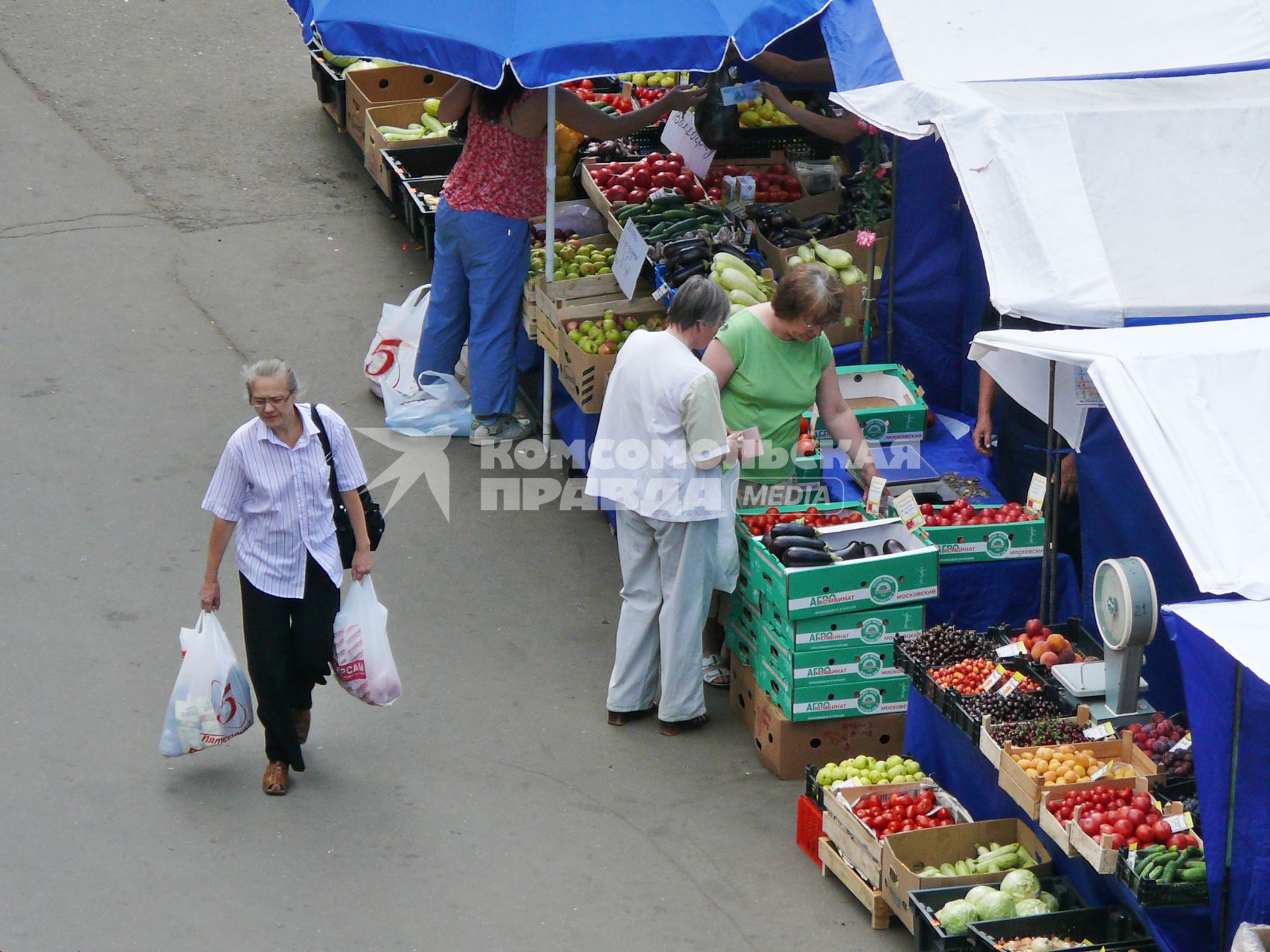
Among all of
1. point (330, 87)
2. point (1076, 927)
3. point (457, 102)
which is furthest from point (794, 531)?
point (330, 87)

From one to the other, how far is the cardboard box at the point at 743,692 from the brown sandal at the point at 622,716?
14.7 inches

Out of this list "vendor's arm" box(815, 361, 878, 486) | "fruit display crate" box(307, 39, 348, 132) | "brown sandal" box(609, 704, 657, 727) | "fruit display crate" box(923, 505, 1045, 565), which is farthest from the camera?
"fruit display crate" box(307, 39, 348, 132)

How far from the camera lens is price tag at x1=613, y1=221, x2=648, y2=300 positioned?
7.54 metres

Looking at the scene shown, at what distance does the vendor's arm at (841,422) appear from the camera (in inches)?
257

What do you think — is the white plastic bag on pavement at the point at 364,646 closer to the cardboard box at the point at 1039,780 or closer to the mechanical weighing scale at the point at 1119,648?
the cardboard box at the point at 1039,780

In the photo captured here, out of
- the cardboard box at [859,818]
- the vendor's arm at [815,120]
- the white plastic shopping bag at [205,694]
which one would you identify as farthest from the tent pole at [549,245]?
the cardboard box at [859,818]

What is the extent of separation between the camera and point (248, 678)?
6.20 meters

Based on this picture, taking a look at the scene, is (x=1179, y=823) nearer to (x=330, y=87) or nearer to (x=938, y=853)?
(x=938, y=853)

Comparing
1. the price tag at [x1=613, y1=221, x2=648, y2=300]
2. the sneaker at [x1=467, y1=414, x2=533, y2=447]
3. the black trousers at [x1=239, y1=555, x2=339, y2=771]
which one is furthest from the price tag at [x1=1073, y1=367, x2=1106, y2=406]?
the sneaker at [x1=467, y1=414, x2=533, y2=447]

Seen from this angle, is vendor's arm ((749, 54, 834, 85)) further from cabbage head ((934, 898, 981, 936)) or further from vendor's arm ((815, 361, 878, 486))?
cabbage head ((934, 898, 981, 936))

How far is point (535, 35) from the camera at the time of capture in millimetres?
6762

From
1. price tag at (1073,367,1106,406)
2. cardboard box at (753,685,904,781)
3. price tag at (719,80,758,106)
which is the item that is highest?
price tag at (719,80,758,106)

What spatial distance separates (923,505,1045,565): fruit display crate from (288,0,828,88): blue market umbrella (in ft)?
7.80

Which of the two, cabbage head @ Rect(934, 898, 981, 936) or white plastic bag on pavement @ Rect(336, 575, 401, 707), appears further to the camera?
white plastic bag on pavement @ Rect(336, 575, 401, 707)
